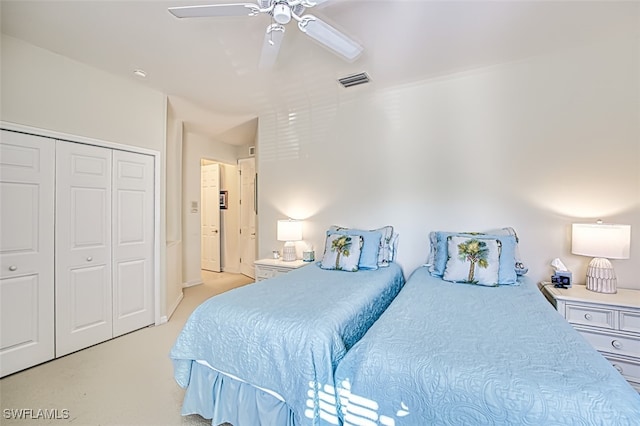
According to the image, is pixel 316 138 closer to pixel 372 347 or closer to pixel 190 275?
pixel 372 347

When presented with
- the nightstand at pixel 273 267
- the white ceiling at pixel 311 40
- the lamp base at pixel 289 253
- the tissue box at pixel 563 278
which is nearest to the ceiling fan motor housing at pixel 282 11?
the white ceiling at pixel 311 40

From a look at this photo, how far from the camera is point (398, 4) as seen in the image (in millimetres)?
1865

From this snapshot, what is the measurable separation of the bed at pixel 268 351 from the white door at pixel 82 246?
1.55 metres

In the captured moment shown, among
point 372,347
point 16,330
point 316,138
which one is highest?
point 316,138

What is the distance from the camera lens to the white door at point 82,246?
2.51 meters

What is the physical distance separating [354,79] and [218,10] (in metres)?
1.69

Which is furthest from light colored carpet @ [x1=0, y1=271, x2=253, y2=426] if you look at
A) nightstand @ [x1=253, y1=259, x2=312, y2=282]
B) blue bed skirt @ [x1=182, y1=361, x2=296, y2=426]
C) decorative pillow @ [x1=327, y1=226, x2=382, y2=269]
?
decorative pillow @ [x1=327, y1=226, x2=382, y2=269]

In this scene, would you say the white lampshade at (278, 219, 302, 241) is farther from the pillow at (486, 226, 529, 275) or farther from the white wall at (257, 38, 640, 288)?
the pillow at (486, 226, 529, 275)

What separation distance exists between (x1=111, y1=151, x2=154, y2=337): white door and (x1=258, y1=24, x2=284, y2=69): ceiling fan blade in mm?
1933

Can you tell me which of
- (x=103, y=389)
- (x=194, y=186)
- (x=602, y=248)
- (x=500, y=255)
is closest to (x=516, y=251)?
(x=500, y=255)

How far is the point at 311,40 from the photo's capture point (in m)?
2.25

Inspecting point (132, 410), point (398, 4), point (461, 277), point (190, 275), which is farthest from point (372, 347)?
point (190, 275)

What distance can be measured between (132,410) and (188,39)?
8.72 feet

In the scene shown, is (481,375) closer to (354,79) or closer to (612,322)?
(612,322)
